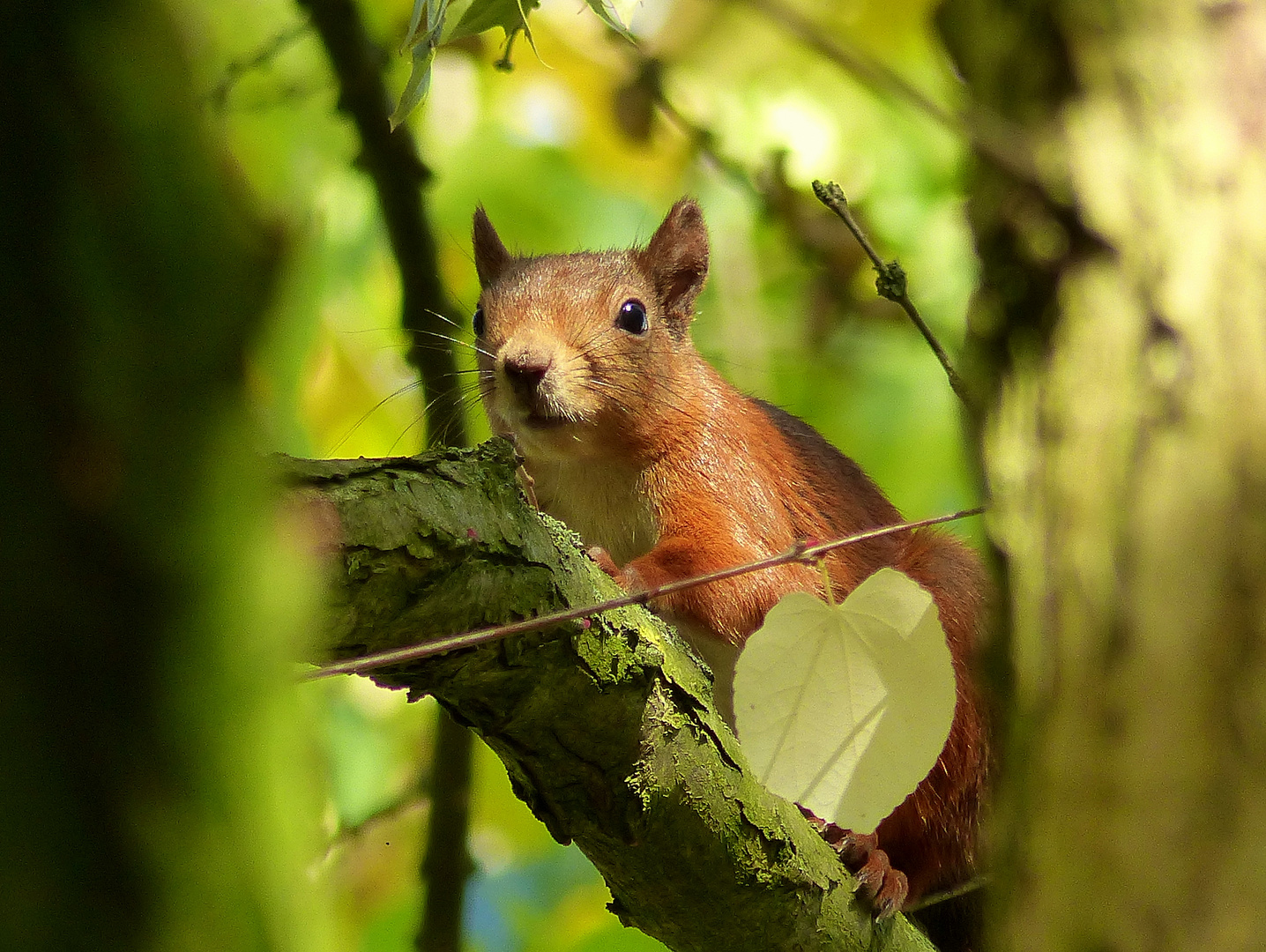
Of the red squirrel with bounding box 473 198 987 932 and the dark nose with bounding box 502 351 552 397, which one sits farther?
the dark nose with bounding box 502 351 552 397

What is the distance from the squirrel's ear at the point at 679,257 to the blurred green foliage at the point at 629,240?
0.64ft

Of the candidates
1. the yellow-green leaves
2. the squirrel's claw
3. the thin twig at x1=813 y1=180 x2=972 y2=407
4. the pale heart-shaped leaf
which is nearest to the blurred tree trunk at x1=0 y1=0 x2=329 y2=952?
the yellow-green leaves

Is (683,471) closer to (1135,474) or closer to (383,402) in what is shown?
(383,402)

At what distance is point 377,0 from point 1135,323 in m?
3.67

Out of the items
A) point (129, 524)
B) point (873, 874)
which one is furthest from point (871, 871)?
point (129, 524)

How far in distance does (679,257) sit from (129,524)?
3.19 m

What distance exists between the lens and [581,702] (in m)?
1.64

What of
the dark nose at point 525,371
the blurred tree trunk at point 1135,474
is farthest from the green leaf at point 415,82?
the dark nose at point 525,371

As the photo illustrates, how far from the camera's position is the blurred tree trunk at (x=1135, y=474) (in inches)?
32.0

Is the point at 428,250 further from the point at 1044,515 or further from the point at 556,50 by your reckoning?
the point at 1044,515

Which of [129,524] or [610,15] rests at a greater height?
[610,15]

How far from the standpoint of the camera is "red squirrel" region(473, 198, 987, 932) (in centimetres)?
265

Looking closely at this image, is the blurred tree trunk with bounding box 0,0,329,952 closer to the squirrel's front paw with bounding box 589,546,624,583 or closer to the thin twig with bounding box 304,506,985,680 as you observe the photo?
the thin twig with bounding box 304,506,985,680

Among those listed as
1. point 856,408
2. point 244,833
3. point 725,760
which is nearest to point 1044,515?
point 244,833
